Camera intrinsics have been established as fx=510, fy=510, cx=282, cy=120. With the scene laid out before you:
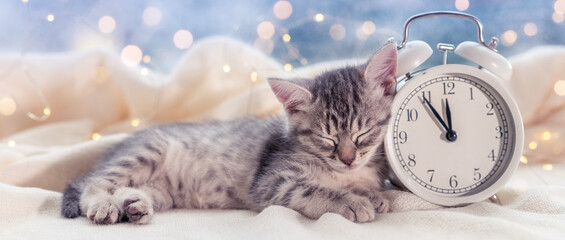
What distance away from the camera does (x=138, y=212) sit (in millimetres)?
1423

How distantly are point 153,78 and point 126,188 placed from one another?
3.82ft

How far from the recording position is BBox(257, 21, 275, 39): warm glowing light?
2729mm

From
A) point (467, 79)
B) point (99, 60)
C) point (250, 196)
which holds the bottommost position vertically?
point (250, 196)

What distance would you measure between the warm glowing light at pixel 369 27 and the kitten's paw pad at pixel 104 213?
1624 millimetres

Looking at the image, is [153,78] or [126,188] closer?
[126,188]

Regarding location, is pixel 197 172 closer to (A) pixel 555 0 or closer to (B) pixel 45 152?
(B) pixel 45 152

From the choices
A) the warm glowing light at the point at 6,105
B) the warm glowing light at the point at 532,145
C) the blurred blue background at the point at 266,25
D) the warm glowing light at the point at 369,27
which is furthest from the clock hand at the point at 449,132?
the warm glowing light at the point at 6,105

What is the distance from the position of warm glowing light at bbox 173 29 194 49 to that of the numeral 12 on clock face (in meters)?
1.58

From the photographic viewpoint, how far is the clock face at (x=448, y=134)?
150 cm

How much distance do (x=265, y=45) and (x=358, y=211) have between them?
1643 millimetres

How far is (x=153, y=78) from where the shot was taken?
105 inches

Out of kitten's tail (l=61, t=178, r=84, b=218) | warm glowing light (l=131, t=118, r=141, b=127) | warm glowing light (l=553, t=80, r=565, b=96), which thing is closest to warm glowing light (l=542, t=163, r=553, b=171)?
warm glowing light (l=553, t=80, r=565, b=96)

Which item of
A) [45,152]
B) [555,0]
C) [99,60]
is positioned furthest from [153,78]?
[555,0]

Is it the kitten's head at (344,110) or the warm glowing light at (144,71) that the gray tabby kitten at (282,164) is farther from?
the warm glowing light at (144,71)
